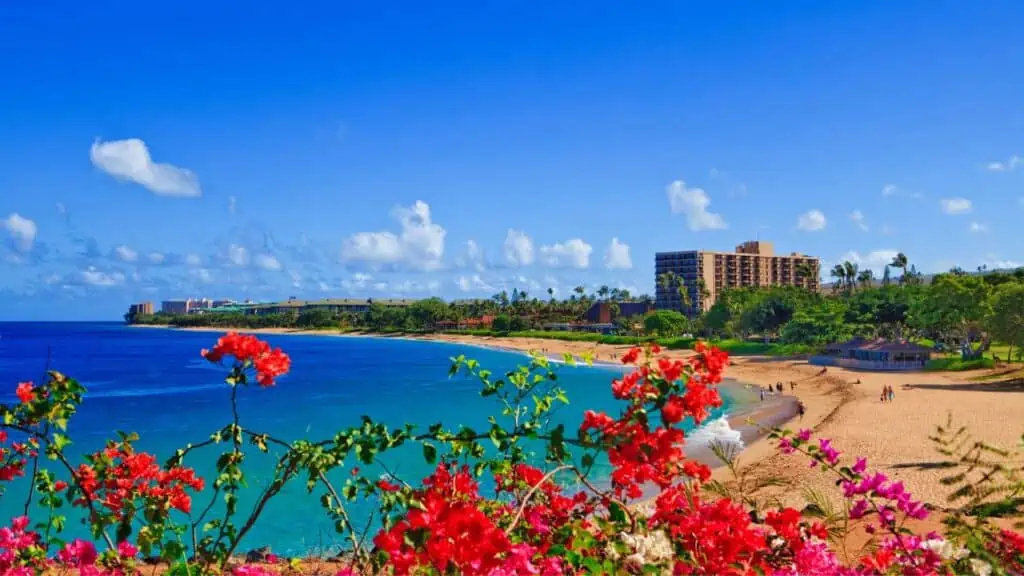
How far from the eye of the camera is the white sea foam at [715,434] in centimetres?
2752

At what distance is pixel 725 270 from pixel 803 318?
7394 cm

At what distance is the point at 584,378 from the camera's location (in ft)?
203

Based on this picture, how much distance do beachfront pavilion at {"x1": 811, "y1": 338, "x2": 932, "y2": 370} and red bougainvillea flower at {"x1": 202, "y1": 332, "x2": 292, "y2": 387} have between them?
54419 millimetres

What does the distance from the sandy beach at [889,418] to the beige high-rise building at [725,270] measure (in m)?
78.0

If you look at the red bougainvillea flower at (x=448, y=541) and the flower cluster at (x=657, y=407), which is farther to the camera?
the flower cluster at (x=657, y=407)

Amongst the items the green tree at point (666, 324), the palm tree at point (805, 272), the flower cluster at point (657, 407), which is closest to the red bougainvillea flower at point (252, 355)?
the flower cluster at point (657, 407)

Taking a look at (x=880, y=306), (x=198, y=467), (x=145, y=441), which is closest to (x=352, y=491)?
(x=198, y=467)

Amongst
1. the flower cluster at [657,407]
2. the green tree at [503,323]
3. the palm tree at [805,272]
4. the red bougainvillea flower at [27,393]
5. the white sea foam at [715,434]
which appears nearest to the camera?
the flower cluster at [657,407]

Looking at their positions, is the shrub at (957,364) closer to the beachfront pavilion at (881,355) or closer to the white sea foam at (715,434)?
the beachfront pavilion at (881,355)

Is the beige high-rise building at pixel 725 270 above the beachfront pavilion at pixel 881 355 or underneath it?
above

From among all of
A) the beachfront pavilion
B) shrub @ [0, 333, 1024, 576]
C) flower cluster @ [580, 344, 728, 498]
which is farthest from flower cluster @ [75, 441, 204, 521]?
the beachfront pavilion

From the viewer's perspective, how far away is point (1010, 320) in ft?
131

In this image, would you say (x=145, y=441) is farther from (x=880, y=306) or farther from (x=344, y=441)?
(x=880, y=306)

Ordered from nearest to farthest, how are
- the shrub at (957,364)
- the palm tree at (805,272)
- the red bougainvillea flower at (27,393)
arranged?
the red bougainvillea flower at (27,393) → the shrub at (957,364) → the palm tree at (805,272)
